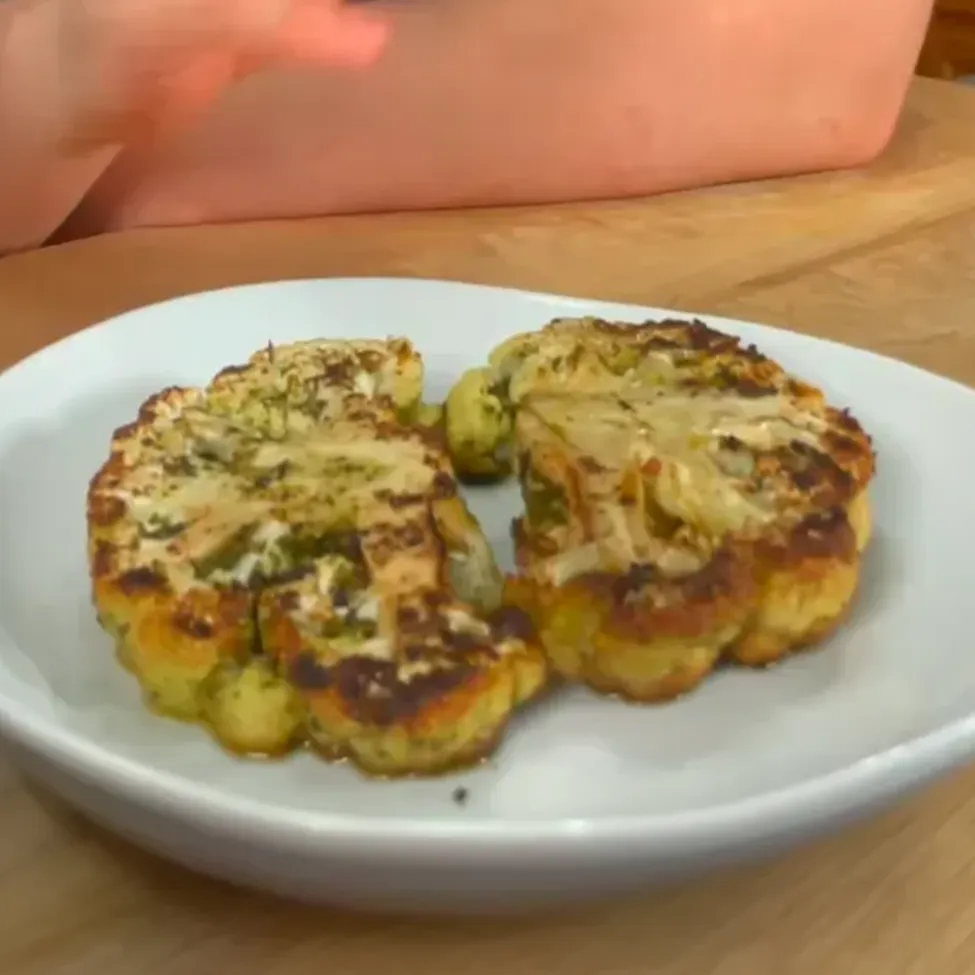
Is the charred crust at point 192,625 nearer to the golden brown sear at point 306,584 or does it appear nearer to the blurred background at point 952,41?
the golden brown sear at point 306,584

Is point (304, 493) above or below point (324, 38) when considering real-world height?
below

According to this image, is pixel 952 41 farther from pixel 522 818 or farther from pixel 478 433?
pixel 522 818

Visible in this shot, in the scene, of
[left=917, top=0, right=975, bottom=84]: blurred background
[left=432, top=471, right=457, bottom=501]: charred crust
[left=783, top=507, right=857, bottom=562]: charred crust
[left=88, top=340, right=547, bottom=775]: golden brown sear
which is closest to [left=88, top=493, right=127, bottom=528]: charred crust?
[left=88, top=340, right=547, bottom=775]: golden brown sear

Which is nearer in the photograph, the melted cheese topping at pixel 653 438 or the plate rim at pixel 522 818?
the plate rim at pixel 522 818

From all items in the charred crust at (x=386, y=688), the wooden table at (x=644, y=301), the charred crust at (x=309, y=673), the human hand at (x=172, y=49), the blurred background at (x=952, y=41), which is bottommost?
the blurred background at (x=952, y=41)

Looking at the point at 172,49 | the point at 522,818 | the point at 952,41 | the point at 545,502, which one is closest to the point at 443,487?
the point at 545,502

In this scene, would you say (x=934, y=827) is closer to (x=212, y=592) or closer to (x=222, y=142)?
(x=212, y=592)

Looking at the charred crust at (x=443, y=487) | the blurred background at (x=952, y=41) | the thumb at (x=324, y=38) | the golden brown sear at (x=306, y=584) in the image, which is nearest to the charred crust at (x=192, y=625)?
the golden brown sear at (x=306, y=584)
